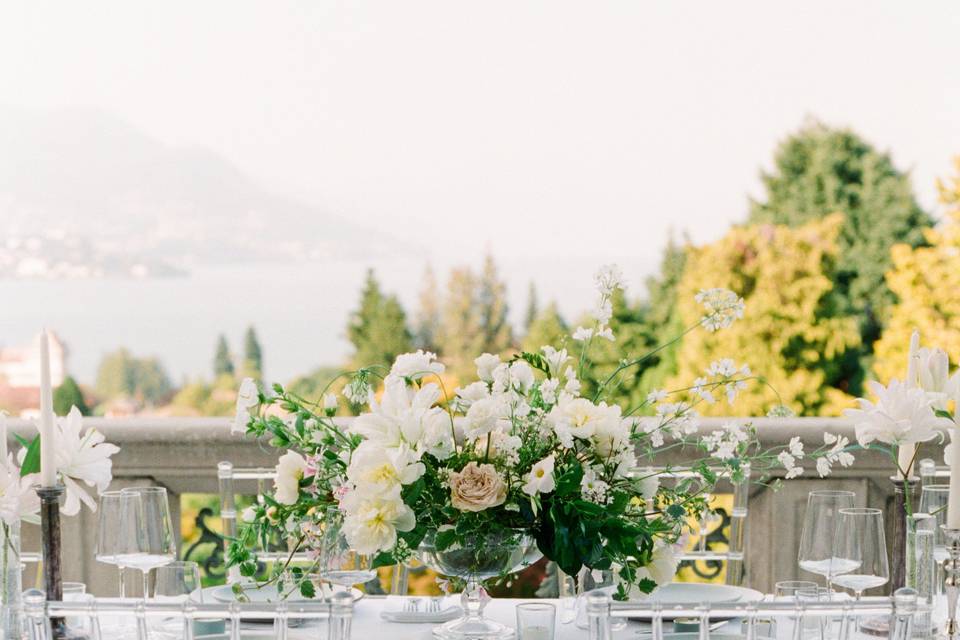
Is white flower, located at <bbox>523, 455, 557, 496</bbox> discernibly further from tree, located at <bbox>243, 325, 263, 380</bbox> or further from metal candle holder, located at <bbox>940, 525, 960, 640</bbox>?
tree, located at <bbox>243, 325, 263, 380</bbox>

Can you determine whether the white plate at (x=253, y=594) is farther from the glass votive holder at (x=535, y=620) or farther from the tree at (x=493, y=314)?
the tree at (x=493, y=314)

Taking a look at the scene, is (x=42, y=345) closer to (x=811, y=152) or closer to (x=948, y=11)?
(x=811, y=152)

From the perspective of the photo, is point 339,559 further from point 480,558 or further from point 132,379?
point 132,379

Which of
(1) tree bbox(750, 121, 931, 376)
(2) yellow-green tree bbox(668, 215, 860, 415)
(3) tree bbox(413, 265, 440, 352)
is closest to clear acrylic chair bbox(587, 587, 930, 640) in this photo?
(2) yellow-green tree bbox(668, 215, 860, 415)

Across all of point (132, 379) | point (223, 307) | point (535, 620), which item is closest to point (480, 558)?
point (535, 620)

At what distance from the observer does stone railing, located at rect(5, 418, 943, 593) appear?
302 cm

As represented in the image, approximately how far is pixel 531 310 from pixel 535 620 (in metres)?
19.7

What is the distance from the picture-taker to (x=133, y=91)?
2441cm

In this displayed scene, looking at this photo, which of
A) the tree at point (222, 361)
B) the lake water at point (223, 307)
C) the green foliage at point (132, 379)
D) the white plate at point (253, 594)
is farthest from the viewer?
the lake water at point (223, 307)

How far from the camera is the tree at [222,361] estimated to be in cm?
2209

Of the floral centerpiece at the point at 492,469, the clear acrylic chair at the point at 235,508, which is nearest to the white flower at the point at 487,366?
the floral centerpiece at the point at 492,469

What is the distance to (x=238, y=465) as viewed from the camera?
3.17m

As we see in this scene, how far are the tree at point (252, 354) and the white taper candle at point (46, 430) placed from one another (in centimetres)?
1936

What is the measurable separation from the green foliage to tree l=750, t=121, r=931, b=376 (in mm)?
10440
